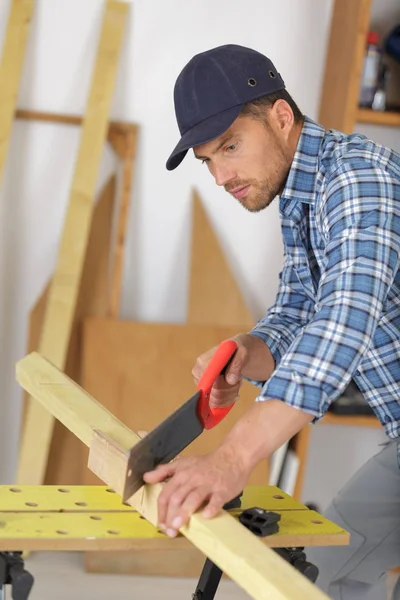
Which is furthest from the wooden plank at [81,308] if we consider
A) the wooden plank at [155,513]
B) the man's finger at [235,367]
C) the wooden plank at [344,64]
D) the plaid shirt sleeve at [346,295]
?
the plaid shirt sleeve at [346,295]

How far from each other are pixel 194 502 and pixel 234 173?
67 centimetres

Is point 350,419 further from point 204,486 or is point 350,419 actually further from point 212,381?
point 204,486

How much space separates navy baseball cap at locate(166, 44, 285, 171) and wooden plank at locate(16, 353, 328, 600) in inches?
21.8

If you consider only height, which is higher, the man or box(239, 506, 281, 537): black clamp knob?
the man

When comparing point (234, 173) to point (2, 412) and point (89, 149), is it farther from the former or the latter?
point (2, 412)

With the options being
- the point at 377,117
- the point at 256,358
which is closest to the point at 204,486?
the point at 256,358

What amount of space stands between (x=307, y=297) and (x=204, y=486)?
77 cm

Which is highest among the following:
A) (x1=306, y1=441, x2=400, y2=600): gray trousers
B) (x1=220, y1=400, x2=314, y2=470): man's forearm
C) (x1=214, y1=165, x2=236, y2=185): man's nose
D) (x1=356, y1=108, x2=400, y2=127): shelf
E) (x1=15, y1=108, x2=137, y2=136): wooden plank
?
(x1=356, y1=108, x2=400, y2=127): shelf

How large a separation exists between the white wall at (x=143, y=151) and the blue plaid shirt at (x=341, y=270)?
1.46 m

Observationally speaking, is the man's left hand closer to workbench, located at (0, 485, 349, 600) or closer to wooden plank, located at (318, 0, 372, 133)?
workbench, located at (0, 485, 349, 600)

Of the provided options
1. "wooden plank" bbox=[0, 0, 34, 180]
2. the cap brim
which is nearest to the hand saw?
the cap brim

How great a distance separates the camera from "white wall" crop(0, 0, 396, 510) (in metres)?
3.29

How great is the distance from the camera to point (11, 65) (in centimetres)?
318

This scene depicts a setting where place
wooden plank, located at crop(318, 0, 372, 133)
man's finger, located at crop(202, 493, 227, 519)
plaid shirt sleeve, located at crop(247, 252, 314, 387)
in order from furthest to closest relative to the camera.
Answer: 1. wooden plank, located at crop(318, 0, 372, 133)
2. plaid shirt sleeve, located at crop(247, 252, 314, 387)
3. man's finger, located at crop(202, 493, 227, 519)
